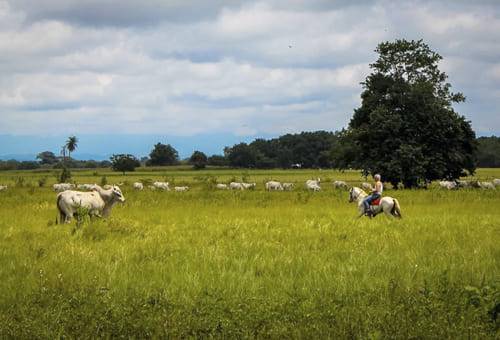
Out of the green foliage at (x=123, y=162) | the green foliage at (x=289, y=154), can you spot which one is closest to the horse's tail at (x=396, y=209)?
the green foliage at (x=123, y=162)

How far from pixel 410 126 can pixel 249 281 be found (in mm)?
40714

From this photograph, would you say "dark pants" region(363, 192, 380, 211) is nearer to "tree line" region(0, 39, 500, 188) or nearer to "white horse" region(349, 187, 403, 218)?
"white horse" region(349, 187, 403, 218)

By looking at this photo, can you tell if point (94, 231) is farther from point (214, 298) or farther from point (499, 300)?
point (499, 300)

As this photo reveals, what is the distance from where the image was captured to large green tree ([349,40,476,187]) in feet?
152

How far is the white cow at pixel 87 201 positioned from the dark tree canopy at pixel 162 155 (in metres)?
131

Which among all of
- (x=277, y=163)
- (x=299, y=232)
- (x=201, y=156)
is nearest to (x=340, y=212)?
(x=299, y=232)

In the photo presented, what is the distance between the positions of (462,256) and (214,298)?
19.4 ft

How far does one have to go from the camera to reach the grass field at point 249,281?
753cm

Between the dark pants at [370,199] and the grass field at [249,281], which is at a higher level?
the dark pants at [370,199]

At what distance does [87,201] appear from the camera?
1958 centimetres

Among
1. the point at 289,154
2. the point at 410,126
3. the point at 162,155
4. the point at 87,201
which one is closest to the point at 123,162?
the point at 162,155

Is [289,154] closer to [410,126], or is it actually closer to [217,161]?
[217,161]

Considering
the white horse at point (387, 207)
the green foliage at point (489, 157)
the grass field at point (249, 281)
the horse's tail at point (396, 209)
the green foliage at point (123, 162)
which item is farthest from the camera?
the green foliage at point (489, 157)

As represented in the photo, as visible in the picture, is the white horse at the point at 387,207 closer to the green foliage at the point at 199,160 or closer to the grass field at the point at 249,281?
the grass field at the point at 249,281
